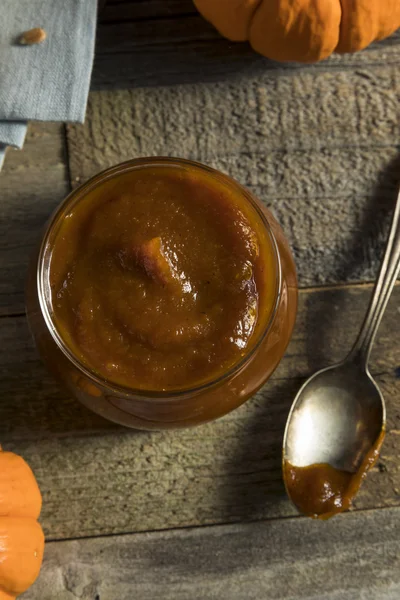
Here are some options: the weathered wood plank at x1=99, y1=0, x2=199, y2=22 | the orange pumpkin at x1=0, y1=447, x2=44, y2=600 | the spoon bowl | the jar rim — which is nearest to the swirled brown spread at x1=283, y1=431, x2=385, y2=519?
the spoon bowl

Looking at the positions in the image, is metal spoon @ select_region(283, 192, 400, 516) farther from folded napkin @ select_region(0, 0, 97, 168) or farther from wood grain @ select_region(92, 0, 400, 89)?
folded napkin @ select_region(0, 0, 97, 168)

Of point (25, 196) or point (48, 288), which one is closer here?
point (48, 288)

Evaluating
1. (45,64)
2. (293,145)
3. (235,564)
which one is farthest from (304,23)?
(235,564)

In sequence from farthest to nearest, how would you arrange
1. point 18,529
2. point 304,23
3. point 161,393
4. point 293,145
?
point 293,145, point 304,23, point 18,529, point 161,393

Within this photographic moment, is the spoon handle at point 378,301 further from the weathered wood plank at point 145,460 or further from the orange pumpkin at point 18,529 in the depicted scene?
→ the orange pumpkin at point 18,529

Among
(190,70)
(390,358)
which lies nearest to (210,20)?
(190,70)

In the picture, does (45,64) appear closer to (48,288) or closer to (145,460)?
(48,288)
